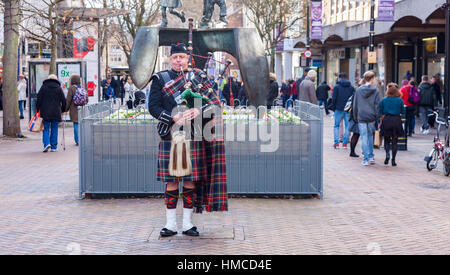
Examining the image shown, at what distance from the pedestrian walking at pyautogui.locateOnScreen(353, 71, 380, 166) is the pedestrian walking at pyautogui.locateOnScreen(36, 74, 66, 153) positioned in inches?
249

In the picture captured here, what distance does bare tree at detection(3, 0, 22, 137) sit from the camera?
62.5 feet

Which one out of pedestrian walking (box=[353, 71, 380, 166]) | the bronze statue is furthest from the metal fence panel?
pedestrian walking (box=[353, 71, 380, 166])

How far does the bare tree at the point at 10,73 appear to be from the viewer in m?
19.0

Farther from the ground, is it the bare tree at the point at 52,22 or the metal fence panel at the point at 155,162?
the bare tree at the point at 52,22

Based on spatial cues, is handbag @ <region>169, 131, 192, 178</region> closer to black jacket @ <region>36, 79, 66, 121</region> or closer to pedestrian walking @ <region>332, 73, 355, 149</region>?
black jacket @ <region>36, 79, 66, 121</region>

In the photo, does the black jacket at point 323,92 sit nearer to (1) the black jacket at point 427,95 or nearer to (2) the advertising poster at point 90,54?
(1) the black jacket at point 427,95

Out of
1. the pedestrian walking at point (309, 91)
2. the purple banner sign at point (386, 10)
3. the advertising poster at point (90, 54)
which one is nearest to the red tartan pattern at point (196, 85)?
the pedestrian walking at point (309, 91)

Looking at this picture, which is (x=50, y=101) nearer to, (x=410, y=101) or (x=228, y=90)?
(x=228, y=90)

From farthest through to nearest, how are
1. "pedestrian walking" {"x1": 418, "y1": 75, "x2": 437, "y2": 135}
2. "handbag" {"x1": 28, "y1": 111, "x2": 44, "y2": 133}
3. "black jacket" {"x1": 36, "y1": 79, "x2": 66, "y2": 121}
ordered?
"pedestrian walking" {"x1": 418, "y1": 75, "x2": 437, "y2": 135}
"black jacket" {"x1": 36, "y1": 79, "x2": 66, "y2": 121}
"handbag" {"x1": 28, "y1": 111, "x2": 44, "y2": 133}

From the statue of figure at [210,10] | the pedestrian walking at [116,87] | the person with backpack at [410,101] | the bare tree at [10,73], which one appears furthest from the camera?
the pedestrian walking at [116,87]

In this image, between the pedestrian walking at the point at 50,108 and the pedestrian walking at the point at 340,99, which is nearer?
the pedestrian walking at the point at 50,108

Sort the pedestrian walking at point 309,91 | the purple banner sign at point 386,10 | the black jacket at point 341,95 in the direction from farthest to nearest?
1. the purple banner sign at point 386,10
2. the pedestrian walking at point 309,91
3. the black jacket at point 341,95

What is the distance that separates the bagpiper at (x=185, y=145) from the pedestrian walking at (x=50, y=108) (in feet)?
29.9
